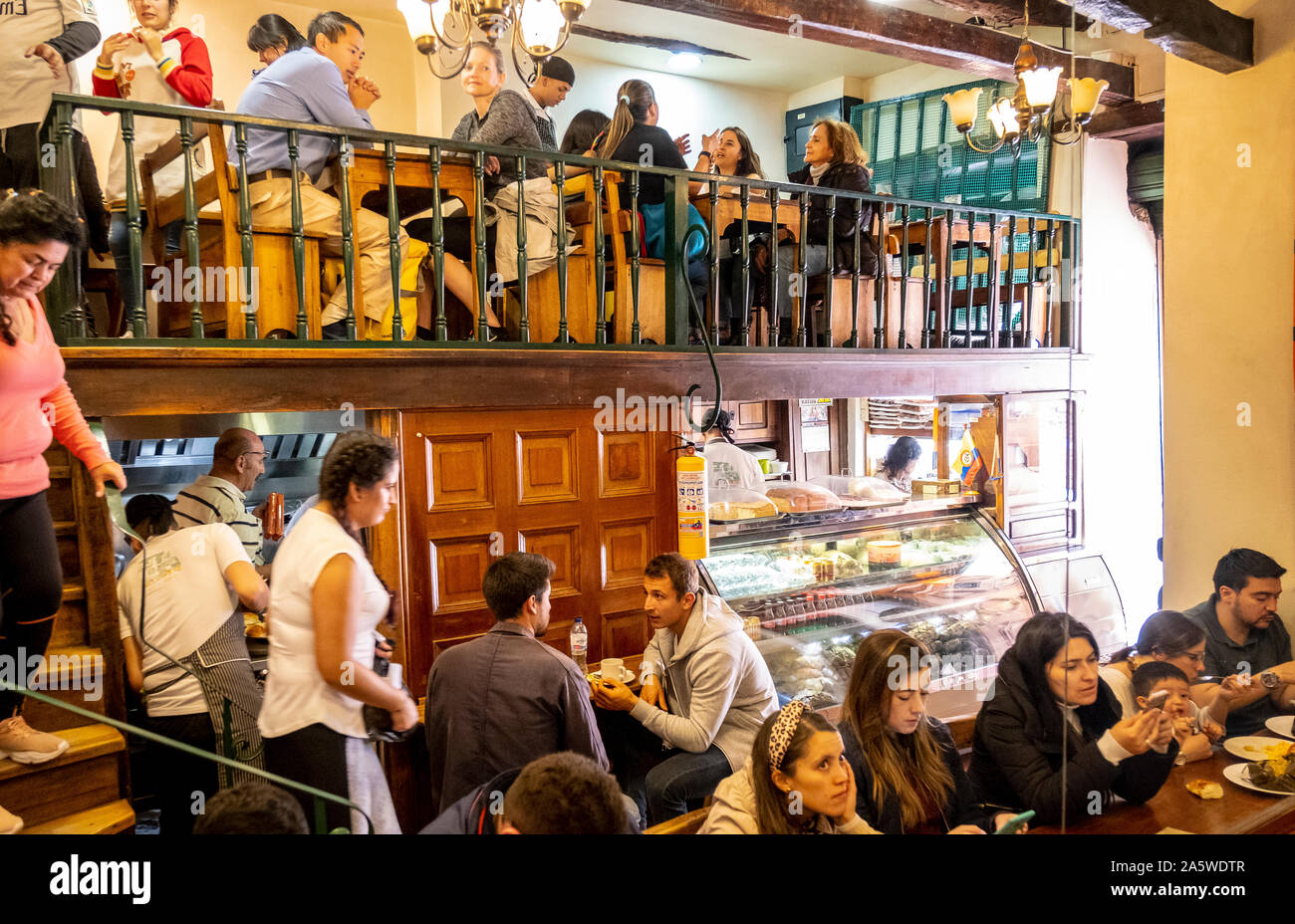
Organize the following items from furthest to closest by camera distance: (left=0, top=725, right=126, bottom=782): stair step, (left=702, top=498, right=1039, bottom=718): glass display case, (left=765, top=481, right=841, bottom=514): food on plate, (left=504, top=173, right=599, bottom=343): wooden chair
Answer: (left=765, top=481, right=841, bottom=514): food on plate < (left=702, top=498, right=1039, bottom=718): glass display case < (left=504, top=173, right=599, bottom=343): wooden chair < (left=0, top=725, right=126, bottom=782): stair step

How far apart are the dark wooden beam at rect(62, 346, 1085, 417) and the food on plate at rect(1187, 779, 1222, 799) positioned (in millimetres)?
1164

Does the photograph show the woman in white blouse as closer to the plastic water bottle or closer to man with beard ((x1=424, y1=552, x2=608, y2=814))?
man with beard ((x1=424, y1=552, x2=608, y2=814))

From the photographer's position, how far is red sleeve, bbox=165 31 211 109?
344cm

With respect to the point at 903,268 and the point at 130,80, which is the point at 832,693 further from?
the point at 130,80

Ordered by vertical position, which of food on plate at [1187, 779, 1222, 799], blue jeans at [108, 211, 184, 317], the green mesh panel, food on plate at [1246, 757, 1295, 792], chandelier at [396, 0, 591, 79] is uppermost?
the green mesh panel

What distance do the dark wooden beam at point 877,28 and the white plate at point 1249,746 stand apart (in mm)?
4042

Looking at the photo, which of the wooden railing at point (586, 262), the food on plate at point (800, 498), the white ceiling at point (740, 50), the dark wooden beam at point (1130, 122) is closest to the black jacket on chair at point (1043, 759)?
the wooden railing at point (586, 262)

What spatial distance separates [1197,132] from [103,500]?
3.82m

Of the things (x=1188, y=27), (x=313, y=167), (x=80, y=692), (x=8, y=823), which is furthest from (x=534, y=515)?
(x=1188, y=27)

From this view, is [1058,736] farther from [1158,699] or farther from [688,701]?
[688,701]

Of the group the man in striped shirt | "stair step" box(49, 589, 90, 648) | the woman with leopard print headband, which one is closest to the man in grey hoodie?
the woman with leopard print headband

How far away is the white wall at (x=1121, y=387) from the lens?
312cm

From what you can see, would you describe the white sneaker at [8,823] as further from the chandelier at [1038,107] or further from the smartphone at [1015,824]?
the chandelier at [1038,107]
